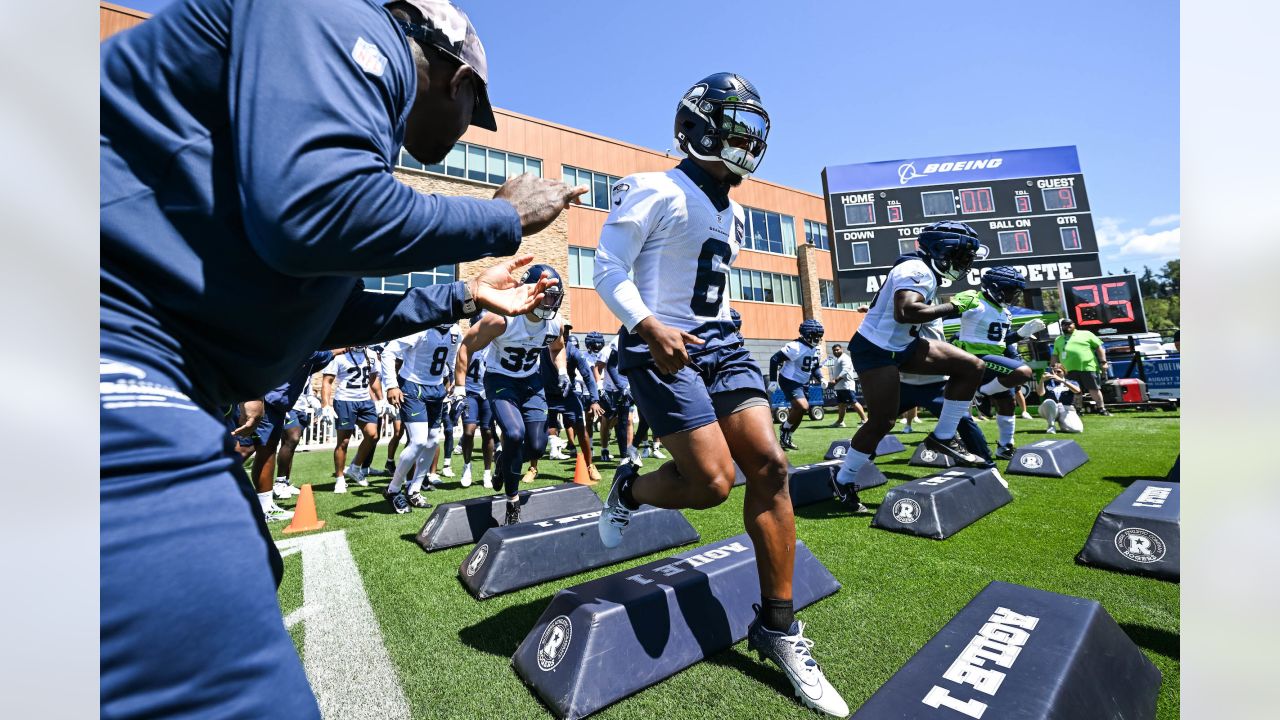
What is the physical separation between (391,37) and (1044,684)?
2.47 m

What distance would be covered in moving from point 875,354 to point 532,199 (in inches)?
182

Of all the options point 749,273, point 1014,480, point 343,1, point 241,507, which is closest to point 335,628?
point 241,507

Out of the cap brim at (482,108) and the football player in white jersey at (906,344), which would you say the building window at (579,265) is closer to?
the football player in white jersey at (906,344)

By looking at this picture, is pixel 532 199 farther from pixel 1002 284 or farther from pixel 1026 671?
pixel 1002 284

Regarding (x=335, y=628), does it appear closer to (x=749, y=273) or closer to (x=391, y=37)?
(x=391, y=37)

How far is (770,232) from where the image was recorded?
34.1 m

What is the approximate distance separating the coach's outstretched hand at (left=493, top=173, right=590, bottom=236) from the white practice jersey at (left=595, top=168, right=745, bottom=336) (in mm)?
1267

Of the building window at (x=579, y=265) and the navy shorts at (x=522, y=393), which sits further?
the building window at (x=579, y=265)

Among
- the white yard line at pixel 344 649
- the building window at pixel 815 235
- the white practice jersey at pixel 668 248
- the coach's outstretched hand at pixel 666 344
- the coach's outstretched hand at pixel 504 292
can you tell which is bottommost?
the white yard line at pixel 344 649

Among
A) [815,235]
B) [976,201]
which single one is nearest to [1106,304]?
[976,201]

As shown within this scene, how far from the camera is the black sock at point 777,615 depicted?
92.6 inches

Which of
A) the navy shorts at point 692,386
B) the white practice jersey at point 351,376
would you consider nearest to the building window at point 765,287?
the white practice jersey at point 351,376

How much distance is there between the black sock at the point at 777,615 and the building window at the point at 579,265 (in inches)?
962

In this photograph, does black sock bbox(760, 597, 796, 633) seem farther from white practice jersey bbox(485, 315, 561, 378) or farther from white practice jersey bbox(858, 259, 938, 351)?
white practice jersey bbox(485, 315, 561, 378)
